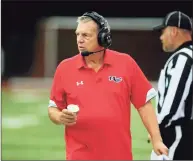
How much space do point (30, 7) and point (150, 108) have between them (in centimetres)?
1712

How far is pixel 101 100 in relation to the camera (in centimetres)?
369

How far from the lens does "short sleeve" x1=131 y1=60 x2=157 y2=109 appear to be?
3.73 metres

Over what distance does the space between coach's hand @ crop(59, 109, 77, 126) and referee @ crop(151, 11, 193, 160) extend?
3.59 ft

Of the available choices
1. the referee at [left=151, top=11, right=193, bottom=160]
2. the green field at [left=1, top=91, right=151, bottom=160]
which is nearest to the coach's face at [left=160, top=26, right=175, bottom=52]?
the referee at [left=151, top=11, right=193, bottom=160]

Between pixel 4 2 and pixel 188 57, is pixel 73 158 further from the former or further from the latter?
pixel 4 2

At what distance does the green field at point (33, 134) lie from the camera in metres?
8.71

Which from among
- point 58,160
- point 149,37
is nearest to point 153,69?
point 149,37

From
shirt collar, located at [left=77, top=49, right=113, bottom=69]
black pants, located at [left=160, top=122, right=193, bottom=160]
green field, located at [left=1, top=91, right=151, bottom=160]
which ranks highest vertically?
shirt collar, located at [left=77, top=49, right=113, bottom=69]

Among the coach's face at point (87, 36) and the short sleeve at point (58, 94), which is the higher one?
the coach's face at point (87, 36)

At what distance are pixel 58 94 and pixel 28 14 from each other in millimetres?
17542

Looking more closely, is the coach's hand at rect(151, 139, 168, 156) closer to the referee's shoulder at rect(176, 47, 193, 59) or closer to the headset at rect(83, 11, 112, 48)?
the headset at rect(83, 11, 112, 48)

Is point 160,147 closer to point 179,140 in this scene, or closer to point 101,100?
point 101,100

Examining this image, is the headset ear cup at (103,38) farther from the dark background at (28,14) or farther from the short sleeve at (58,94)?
the dark background at (28,14)

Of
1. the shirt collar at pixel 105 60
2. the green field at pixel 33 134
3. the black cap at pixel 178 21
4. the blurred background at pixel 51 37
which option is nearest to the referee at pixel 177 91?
the black cap at pixel 178 21
